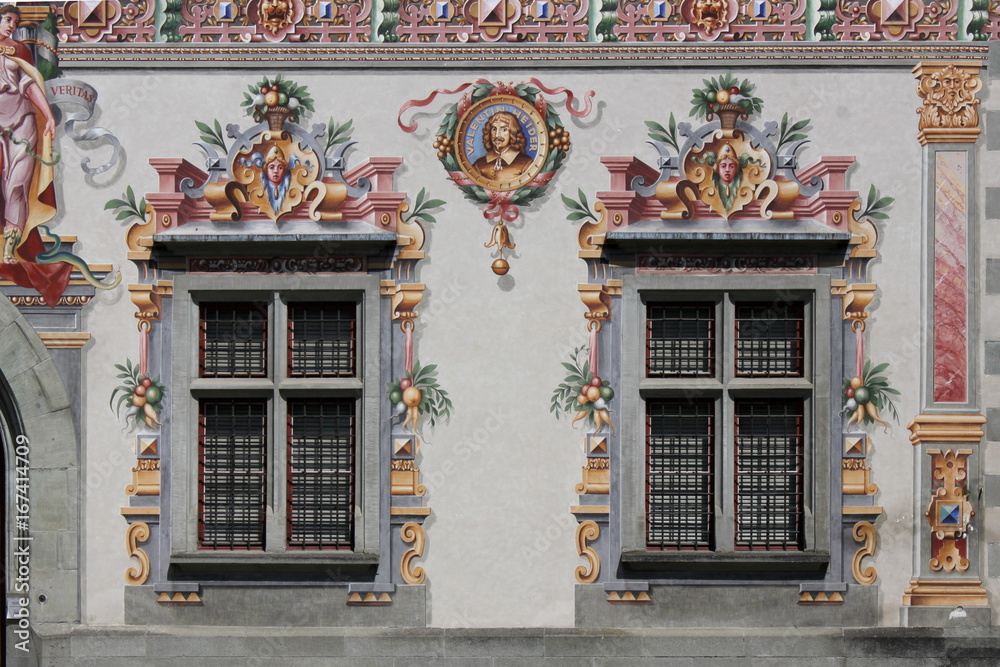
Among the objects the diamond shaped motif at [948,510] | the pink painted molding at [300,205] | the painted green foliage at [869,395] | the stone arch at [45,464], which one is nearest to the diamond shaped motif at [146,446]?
the stone arch at [45,464]

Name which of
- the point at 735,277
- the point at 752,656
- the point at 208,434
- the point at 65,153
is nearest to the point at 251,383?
the point at 208,434

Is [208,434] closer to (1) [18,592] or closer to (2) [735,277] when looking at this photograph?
(1) [18,592]

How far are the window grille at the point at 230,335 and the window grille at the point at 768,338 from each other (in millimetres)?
3966

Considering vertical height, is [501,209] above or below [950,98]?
below

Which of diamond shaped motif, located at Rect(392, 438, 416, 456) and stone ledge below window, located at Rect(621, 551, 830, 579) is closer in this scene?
stone ledge below window, located at Rect(621, 551, 830, 579)

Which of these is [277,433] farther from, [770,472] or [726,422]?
[770,472]

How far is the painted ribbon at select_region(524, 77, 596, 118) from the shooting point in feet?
29.4

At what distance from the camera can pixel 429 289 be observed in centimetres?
895

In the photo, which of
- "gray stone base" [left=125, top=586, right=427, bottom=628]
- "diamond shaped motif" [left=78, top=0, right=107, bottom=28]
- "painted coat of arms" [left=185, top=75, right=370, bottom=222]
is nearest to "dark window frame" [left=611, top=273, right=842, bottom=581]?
"gray stone base" [left=125, top=586, right=427, bottom=628]

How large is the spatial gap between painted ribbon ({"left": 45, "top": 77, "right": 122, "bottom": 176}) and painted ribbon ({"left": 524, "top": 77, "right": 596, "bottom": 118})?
3469mm

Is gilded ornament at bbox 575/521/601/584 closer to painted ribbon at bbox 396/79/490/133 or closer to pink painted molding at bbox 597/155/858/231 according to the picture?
pink painted molding at bbox 597/155/858/231

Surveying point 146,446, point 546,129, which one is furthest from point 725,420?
point 146,446

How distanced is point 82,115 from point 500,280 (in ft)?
12.1

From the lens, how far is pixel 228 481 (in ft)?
29.5
